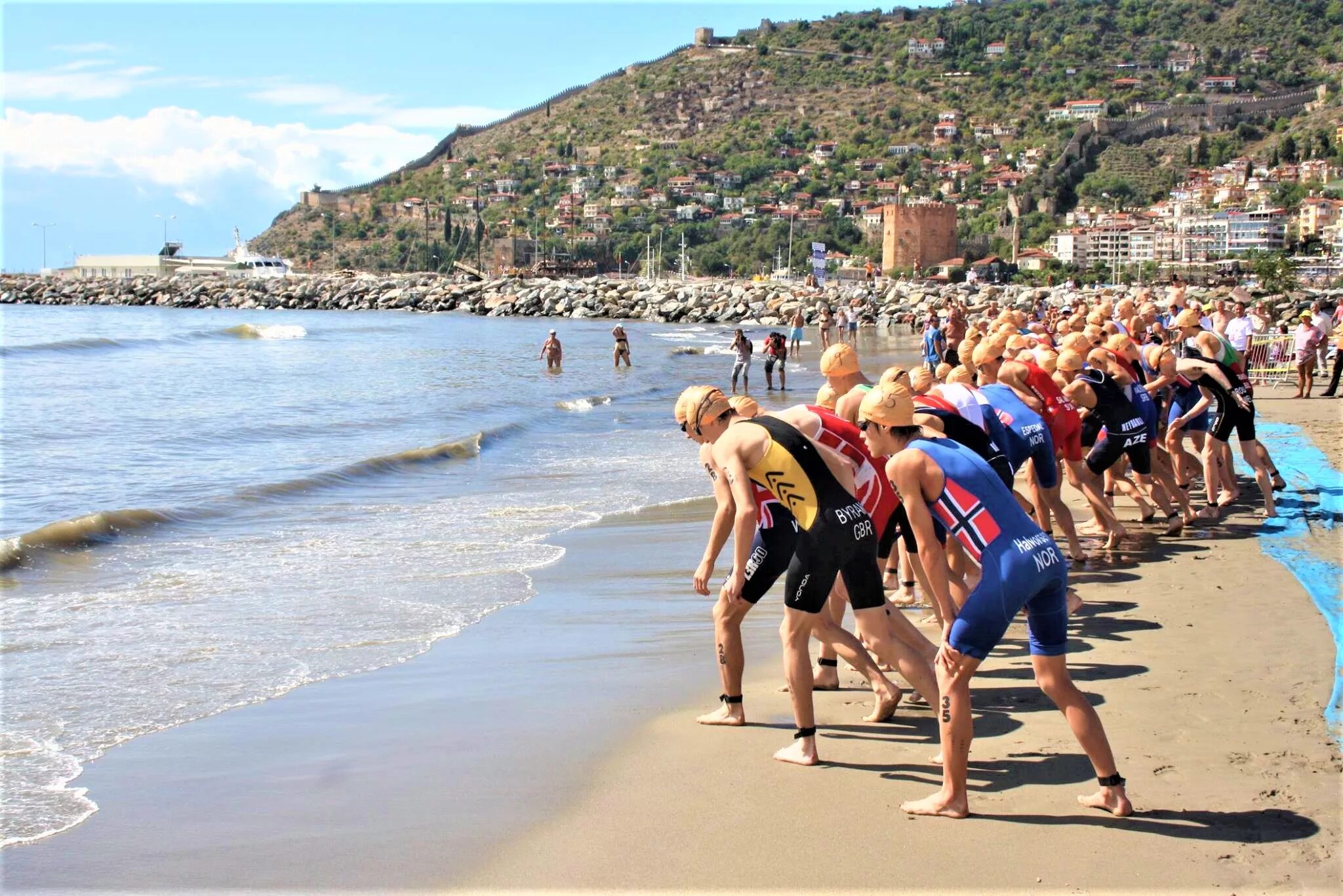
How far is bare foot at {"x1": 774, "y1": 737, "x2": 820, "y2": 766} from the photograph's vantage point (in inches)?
204

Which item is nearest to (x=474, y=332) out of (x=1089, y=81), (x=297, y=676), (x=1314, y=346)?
(x=1314, y=346)

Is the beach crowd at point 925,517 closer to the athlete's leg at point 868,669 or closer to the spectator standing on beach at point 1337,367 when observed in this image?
the athlete's leg at point 868,669

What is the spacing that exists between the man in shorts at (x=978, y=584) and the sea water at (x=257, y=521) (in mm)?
3308

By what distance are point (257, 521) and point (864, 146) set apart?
168786 mm

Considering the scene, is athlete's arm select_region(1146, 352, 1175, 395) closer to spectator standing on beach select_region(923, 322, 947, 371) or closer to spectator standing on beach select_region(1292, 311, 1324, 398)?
spectator standing on beach select_region(923, 322, 947, 371)

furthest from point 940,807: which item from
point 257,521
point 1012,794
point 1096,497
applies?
point 257,521

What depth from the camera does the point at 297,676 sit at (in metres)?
6.74

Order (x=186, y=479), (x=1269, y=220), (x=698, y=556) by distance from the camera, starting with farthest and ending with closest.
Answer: (x=1269, y=220)
(x=186, y=479)
(x=698, y=556)

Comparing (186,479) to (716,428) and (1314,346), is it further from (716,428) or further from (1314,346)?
(1314,346)

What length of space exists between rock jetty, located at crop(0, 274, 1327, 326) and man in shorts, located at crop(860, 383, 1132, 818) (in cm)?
4118

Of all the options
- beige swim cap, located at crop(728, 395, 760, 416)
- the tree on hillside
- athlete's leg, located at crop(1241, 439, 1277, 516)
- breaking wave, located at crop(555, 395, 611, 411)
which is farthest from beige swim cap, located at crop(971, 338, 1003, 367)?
the tree on hillside

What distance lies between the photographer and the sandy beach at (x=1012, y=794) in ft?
13.8

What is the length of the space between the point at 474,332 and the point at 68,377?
2424cm

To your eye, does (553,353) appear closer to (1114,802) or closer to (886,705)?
(886,705)
